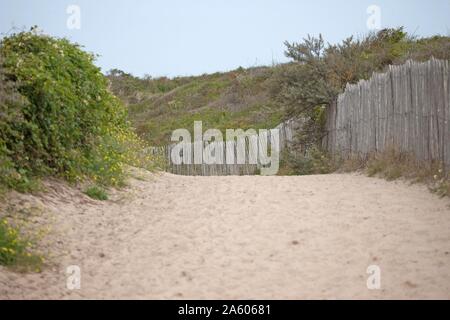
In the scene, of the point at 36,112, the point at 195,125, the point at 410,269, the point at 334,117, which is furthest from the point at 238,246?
the point at 195,125

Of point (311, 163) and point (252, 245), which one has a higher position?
point (311, 163)

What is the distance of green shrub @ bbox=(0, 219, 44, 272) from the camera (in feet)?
18.1

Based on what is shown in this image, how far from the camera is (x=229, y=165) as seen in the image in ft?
61.4

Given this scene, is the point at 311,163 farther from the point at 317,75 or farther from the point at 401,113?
the point at 401,113

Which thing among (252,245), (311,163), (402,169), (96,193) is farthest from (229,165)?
(252,245)

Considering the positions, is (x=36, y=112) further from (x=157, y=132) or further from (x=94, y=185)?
(x=157, y=132)

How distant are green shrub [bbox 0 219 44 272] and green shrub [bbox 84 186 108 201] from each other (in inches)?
94.2

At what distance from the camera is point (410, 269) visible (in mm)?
5133

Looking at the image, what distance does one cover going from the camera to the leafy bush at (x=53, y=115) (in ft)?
23.8

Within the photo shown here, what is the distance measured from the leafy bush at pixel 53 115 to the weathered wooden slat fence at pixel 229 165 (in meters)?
6.93

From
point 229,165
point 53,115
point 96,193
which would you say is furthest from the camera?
point 229,165

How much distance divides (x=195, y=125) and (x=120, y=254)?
2302 centimetres

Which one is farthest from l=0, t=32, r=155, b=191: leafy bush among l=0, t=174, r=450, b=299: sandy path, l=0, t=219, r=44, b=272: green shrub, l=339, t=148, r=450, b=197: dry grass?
l=339, t=148, r=450, b=197: dry grass

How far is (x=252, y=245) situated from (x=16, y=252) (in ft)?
7.75
